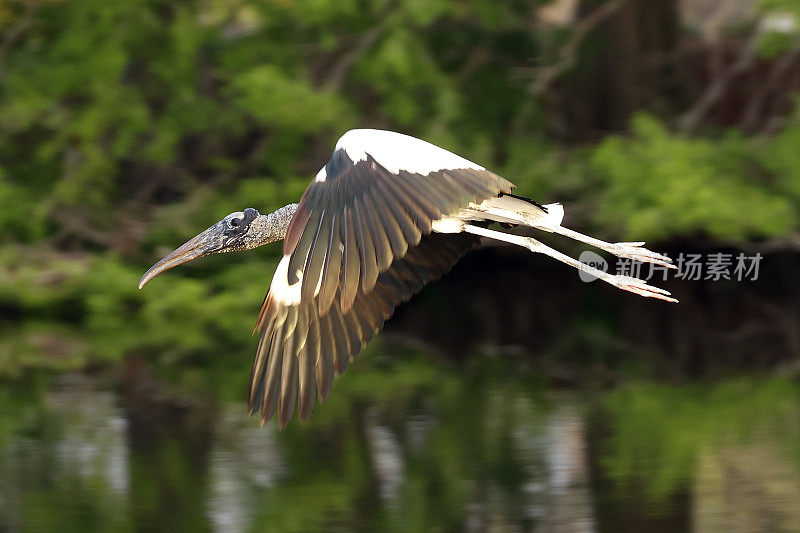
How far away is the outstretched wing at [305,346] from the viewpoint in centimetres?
476

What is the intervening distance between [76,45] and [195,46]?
115cm

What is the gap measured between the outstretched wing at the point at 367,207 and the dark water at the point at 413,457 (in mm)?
2786

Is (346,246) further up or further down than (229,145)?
further down

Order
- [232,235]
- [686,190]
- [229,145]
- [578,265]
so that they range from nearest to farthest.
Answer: [578,265] < [232,235] < [686,190] < [229,145]

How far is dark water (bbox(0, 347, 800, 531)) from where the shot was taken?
6887 mm

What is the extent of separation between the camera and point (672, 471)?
7637 mm

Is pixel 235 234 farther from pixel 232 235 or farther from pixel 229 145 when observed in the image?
pixel 229 145

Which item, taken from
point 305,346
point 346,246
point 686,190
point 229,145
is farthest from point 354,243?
point 229,145

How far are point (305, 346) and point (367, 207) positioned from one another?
0.86 m

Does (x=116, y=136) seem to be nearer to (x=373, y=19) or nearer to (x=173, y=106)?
(x=173, y=106)

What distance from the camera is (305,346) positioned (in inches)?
193

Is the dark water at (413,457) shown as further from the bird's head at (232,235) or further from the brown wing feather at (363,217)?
the brown wing feather at (363,217)

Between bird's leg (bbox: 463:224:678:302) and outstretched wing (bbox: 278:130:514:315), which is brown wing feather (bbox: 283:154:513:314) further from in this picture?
bird's leg (bbox: 463:224:678:302)

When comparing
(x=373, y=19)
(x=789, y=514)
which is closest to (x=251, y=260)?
(x=373, y=19)
